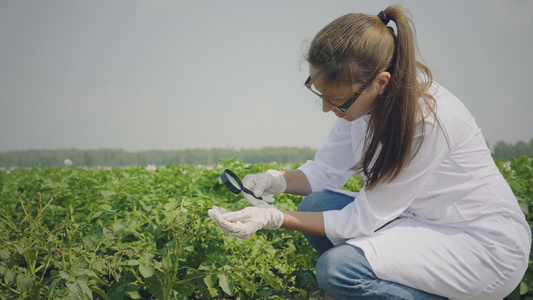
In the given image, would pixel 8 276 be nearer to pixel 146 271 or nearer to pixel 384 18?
pixel 146 271

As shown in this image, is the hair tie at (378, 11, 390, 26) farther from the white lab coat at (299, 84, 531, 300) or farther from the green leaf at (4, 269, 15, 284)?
the green leaf at (4, 269, 15, 284)

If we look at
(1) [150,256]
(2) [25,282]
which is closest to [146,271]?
(1) [150,256]

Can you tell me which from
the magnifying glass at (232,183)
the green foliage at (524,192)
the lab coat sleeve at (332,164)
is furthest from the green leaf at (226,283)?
the green foliage at (524,192)

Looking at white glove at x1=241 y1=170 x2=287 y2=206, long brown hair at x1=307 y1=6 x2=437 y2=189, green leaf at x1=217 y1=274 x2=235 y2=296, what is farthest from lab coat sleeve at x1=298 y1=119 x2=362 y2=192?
green leaf at x1=217 y1=274 x2=235 y2=296

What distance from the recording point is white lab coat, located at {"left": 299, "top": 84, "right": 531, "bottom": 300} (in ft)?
5.80

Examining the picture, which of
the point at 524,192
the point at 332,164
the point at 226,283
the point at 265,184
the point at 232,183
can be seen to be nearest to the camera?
the point at 226,283

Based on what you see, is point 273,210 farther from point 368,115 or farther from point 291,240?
point 291,240

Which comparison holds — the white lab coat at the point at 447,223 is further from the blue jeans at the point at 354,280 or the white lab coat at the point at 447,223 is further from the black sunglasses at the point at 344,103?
the black sunglasses at the point at 344,103

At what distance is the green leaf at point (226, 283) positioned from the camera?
6.12 ft

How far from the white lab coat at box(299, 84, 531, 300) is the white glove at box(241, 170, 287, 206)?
1.36ft

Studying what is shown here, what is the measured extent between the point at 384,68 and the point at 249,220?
2.68 feet

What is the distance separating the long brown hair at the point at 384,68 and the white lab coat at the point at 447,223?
67mm

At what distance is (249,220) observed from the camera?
185cm

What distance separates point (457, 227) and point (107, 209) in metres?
1.66
